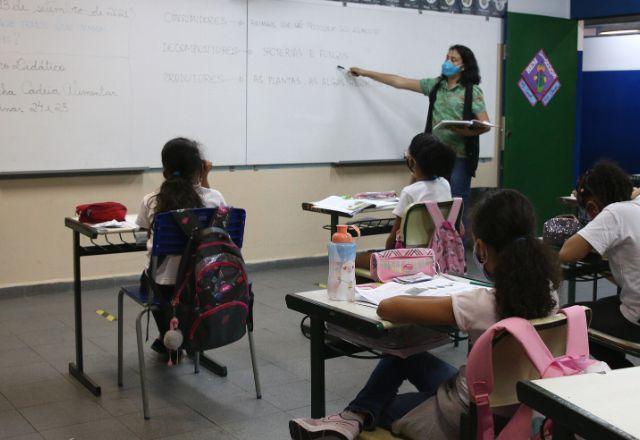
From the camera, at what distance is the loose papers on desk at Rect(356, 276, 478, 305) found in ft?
7.66

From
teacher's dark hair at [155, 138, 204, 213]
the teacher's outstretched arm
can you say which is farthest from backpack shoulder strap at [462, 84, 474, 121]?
teacher's dark hair at [155, 138, 204, 213]

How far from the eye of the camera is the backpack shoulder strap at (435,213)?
142 inches

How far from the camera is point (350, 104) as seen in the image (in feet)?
20.7

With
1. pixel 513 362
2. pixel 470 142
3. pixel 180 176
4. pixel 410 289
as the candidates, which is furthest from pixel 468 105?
pixel 513 362

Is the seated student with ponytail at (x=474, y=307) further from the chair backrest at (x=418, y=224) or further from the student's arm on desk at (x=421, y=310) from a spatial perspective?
the chair backrest at (x=418, y=224)

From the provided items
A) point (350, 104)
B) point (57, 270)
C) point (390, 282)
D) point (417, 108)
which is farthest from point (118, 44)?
point (390, 282)

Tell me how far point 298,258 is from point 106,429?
3.24 m

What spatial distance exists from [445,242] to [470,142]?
85.7 inches

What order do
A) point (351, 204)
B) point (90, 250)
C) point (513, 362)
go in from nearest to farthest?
A: point (513, 362) → point (90, 250) → point (351, 204)

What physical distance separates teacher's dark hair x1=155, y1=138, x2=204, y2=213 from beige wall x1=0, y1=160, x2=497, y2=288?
1961 mm

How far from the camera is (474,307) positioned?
2.03 m

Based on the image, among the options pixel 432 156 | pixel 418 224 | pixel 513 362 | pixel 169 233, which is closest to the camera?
pixel 513 362

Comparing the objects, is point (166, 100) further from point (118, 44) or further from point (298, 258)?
point (298, 258)

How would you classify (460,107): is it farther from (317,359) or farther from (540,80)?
(317,359)
